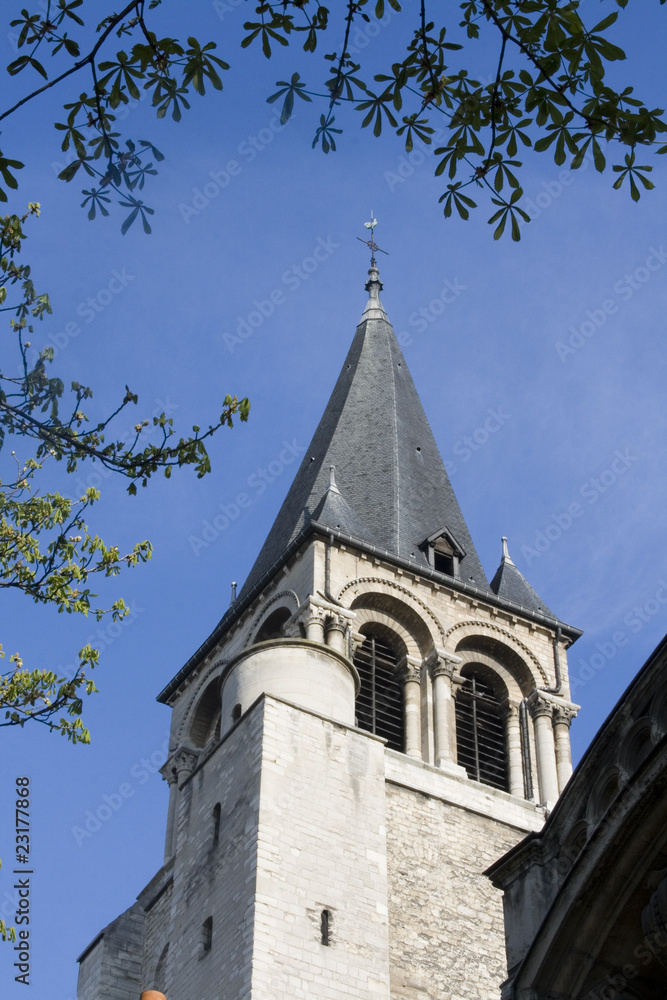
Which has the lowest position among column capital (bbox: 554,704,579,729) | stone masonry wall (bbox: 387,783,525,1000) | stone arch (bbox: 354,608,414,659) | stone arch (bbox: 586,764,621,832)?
stone arch (bbox: 586,764,621,832)

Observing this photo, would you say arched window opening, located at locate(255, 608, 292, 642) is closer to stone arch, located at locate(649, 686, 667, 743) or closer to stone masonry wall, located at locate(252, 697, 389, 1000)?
stone masonry wall, located at locate(252, 697, 389, 1000)

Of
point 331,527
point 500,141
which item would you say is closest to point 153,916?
point 331,527

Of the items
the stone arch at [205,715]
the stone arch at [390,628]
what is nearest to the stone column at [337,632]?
the stone arch at [390,628]

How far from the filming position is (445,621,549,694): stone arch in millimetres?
25688

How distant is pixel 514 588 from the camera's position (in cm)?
2741

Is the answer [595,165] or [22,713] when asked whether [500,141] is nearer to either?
[595,165]

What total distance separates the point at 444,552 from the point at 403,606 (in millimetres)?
2416

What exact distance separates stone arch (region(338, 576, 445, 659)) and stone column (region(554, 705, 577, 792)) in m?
2.44

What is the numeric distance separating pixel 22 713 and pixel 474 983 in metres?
11.1

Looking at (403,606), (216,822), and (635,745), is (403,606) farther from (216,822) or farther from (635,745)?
(635,745)

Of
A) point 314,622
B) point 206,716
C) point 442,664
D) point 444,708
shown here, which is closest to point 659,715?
point 314,622

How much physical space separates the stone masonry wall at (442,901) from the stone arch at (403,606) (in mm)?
4615

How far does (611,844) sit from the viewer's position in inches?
302

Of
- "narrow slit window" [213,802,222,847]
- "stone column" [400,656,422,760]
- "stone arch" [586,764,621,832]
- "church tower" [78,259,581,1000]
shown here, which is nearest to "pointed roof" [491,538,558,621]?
"church tower" [78,259,581,1000]
